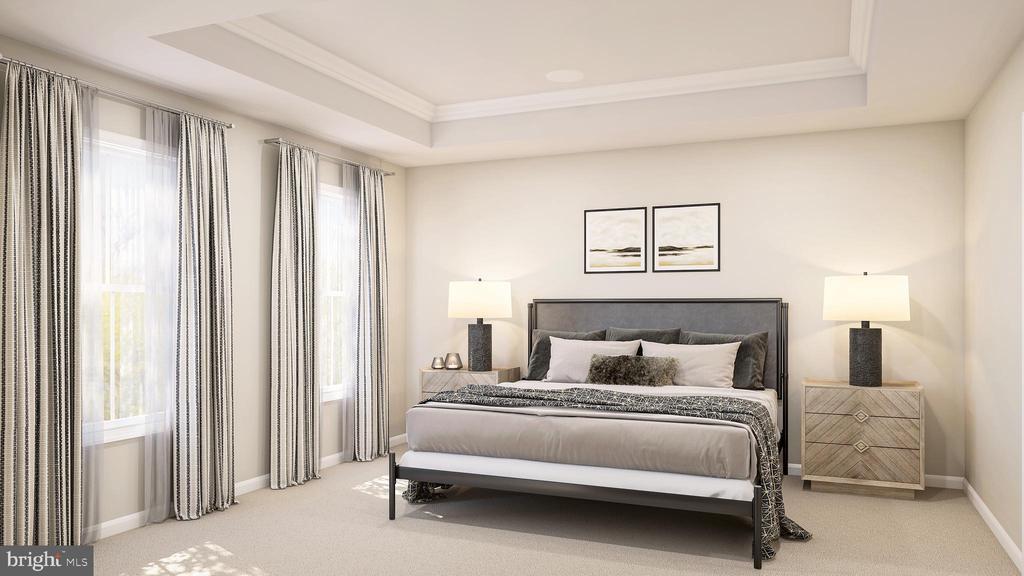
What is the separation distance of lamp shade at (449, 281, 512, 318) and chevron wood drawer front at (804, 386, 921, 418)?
2.32 m

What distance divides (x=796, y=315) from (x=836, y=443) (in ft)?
3.26

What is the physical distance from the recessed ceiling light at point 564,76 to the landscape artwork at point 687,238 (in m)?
1.28

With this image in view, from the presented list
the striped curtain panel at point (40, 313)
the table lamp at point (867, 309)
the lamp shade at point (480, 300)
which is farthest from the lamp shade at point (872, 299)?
the striped curtain panel at point (40, 313)

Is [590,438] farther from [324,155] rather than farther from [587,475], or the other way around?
Result: [324,155]

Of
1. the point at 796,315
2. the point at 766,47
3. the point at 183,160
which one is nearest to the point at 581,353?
the point at 796,315

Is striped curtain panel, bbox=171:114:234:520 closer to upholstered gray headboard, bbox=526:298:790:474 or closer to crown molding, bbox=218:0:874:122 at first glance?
crown molding, bbox=218:0:874:122

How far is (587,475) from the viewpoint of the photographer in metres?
3.73

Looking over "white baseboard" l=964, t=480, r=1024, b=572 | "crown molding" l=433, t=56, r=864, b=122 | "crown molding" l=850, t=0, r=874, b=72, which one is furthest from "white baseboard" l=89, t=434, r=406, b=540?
"crown molding" l=850, t=0, r=874, b=72

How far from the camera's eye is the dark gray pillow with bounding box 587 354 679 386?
4.96 meters

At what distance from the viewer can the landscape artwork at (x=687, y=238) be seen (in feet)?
18.2

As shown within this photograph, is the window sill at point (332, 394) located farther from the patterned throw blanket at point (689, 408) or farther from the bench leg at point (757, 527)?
the bench leg at point (757, 527)

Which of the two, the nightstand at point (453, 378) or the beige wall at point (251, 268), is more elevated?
the beige wall at point (251, 268)

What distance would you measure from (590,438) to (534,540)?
60cm

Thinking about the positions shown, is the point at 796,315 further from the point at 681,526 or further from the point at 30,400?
the point at 30,400
